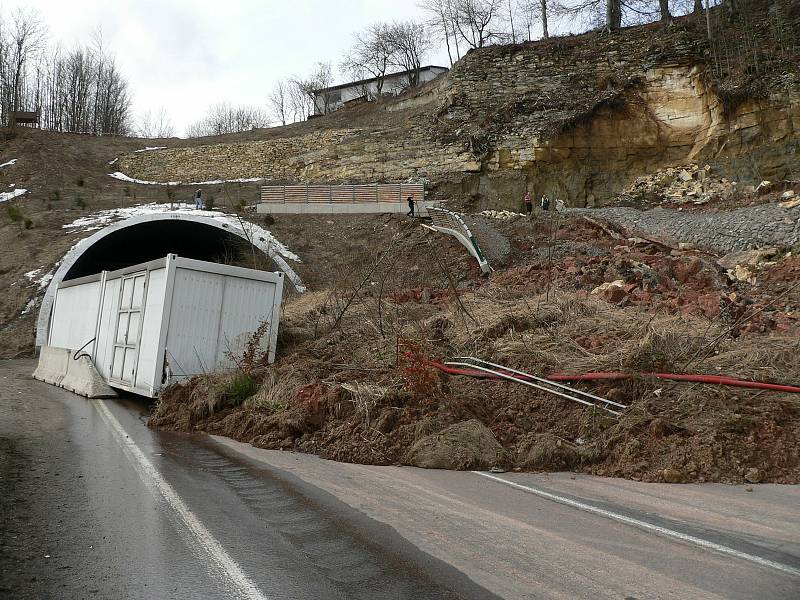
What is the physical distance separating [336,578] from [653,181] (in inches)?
1244

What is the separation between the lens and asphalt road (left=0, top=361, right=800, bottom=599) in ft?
13.0

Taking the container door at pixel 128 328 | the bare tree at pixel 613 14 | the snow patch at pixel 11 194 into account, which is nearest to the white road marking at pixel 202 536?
the container door at pixel 128 328

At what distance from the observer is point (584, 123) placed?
33719mm

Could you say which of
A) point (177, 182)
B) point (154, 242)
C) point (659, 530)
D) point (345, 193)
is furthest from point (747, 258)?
point (177, 182)

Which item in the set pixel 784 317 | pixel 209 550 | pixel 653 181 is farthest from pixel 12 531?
pixel 653 181

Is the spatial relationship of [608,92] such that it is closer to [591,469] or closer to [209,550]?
[591,469]

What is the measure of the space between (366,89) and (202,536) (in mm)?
65980

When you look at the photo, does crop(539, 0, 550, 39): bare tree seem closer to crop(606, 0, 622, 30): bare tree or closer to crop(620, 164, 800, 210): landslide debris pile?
crop(606, 0, 622, 30): bare tree

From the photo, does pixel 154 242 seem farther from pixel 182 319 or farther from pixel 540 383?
pixel 540 383

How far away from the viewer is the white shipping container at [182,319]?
11367mm

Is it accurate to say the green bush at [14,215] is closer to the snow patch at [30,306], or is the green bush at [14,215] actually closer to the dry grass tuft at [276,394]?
the snow patch at [30,306]

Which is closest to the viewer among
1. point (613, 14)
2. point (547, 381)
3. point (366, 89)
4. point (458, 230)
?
point (547, 381)

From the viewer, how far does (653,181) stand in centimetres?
3189

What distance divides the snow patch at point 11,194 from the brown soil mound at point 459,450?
117ft
